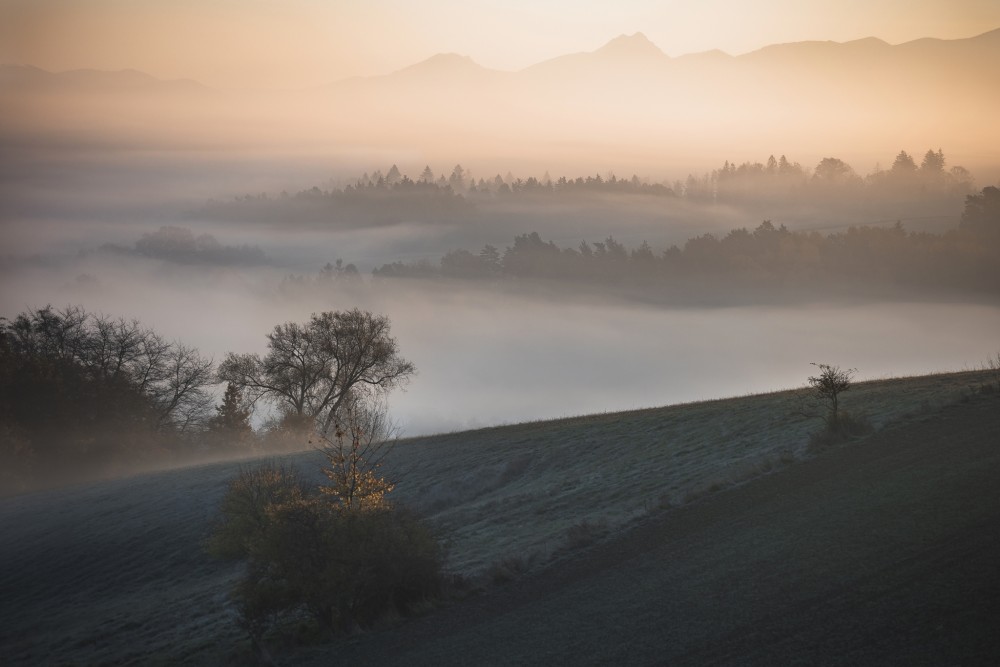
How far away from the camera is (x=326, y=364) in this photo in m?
72.4

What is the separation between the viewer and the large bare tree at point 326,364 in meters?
71.2

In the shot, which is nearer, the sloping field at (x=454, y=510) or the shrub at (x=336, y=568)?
the shrub at (x=336, y=568)

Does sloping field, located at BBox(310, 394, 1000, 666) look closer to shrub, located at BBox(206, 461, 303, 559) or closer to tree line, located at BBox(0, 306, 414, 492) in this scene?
shrub, located at BBox(206, 461, 303, 559)

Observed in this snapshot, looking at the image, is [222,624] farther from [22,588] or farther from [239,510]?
[22,588]

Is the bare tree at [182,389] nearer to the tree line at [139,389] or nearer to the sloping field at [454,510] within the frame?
the tree line at [139,389]

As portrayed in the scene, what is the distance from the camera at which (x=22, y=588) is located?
120ft

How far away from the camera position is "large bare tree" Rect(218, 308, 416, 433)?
71.2 metres

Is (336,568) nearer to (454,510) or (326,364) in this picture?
(454,510)

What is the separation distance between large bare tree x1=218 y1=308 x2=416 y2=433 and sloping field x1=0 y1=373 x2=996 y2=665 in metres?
18.5

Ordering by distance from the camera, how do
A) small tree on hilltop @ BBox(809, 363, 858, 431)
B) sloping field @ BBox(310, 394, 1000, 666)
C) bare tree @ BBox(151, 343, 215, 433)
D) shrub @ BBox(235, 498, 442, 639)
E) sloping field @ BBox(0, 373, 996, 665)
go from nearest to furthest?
sloping field @ BBox(310, 394, 1000, 666)
shrub @ BBox(235, 498, 442, 639)
sloping field @ BBox(0, 373, 996, 665)
small tree on hilltop @ BBox(809, 363, 858, 431)
bare tree @ BBox(151, 343, 215, 433)

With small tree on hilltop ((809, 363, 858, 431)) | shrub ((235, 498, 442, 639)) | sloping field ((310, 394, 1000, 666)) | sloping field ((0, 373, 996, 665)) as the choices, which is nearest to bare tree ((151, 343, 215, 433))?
sloping field ((0, 373, 996, 665))

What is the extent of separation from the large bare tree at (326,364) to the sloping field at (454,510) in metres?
18.5

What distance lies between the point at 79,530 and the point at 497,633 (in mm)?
34777

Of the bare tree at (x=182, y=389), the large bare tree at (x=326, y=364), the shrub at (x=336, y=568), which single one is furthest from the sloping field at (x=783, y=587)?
the bare tree at (x=182, y=389)
